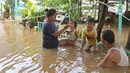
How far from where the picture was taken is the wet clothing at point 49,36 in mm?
5785

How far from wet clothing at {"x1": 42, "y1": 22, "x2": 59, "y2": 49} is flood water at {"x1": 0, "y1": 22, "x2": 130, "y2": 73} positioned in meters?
0.16

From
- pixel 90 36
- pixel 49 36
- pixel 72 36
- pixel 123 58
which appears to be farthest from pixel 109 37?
pixel 72 36

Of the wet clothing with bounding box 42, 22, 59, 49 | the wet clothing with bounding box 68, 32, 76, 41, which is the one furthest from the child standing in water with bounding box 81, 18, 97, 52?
the wet clothing with bounding box 42, 22, 59, 49

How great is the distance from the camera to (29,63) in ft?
16.4

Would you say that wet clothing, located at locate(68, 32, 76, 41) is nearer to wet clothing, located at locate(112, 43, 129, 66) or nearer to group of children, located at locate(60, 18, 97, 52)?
group of children, located at locate(60, 18, 97, 52)

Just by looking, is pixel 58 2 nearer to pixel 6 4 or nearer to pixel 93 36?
pixel 6 4

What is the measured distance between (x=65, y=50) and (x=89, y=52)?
678mm

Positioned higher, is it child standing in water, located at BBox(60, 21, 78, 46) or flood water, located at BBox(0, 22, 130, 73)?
child standing in water, located at BBox(60, 21, 78, 46)

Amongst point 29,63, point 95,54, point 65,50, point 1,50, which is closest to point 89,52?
point 95,54

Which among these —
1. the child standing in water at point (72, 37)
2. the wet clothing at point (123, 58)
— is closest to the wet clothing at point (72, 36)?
the child standing in water at point (72, 37)

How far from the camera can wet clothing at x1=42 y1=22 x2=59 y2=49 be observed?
5.79m

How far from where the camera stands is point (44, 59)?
529cm

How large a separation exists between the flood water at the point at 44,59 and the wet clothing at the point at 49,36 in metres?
0.16

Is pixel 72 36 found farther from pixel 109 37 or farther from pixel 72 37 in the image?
pixel 109 37
